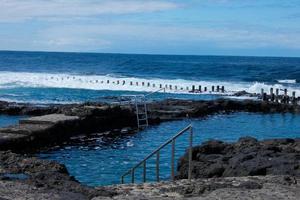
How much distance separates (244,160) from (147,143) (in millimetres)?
10728

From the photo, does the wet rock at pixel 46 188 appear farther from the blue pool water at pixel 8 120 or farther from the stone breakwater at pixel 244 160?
the blue pool water at pixel 8 120

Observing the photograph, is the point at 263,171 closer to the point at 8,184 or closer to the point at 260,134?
the point at 8,184

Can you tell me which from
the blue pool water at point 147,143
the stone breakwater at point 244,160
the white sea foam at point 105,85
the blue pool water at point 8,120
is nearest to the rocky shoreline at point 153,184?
the stone breakwater at point 244,160

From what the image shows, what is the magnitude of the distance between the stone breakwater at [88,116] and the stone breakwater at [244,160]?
8209 millimetres

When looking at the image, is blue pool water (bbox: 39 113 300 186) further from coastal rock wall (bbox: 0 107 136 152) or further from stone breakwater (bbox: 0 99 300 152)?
Result: stone breakwater (bbox: 0 99 300 152)

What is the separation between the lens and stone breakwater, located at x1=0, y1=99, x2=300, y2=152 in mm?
23828

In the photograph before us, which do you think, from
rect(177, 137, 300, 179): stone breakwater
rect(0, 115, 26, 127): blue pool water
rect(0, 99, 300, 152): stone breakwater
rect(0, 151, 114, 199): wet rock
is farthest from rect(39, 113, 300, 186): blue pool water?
rect(0, 115, 26, 127): blue pool water

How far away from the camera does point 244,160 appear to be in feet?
48.8

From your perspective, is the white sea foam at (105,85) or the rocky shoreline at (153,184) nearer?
the rocky shoreline at (153,184)

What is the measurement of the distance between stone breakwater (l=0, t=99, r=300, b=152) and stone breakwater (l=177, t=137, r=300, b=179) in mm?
8209

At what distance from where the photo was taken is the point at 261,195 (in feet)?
33.0

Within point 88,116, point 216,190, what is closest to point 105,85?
point 88,116

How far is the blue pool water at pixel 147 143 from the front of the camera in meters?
18.9

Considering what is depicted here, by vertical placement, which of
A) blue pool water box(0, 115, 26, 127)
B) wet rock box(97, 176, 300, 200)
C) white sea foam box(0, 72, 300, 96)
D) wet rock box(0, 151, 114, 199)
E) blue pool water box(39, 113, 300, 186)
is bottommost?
blue pool water box(39, 113, 300, 186)
